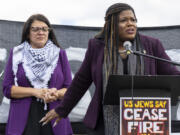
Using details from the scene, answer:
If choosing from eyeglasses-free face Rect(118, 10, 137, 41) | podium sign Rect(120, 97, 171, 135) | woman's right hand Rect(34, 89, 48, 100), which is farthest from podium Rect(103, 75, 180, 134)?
woman's right hand Rect(34, 89, 48, 100)

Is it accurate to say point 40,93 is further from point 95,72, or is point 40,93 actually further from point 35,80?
point 95,72

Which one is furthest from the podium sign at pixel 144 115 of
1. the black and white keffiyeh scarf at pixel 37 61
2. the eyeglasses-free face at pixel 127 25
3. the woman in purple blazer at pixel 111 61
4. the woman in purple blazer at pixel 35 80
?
the black and white keffiyeh scarf at pixel 37 61

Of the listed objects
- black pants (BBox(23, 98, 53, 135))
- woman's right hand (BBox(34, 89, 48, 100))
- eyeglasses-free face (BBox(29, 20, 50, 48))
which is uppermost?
eyeglasses-free face (BBox(29, 20, 50, 48))

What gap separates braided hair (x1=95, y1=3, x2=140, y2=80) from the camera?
2261mm

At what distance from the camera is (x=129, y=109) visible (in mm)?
1954

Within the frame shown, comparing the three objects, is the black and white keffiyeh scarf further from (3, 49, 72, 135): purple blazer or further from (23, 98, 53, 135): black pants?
(23, 98, 53, 135): black pants

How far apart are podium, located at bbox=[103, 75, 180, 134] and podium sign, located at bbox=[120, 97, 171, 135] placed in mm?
31

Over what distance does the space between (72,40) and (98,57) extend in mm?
2050

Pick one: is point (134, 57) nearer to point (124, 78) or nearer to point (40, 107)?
point (124, 78)

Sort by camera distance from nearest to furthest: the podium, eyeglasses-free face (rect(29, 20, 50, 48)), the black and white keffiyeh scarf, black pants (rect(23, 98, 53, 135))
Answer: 1. the podium
2. black pants (rect(23, 98, 53, 135))
3. the black and white keffiyeh scarf
4. eyeglasses-free face (rect(29, 20, 50, 48))

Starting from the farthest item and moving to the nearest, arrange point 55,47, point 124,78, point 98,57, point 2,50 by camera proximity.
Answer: point 2,50
point 55,47
point 98,57
point 124,78

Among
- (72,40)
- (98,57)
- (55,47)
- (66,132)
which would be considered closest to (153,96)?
(98,57)

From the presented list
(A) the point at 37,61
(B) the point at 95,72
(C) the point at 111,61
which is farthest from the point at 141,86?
(A) the point at 37,61

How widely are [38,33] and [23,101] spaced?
0.64m
